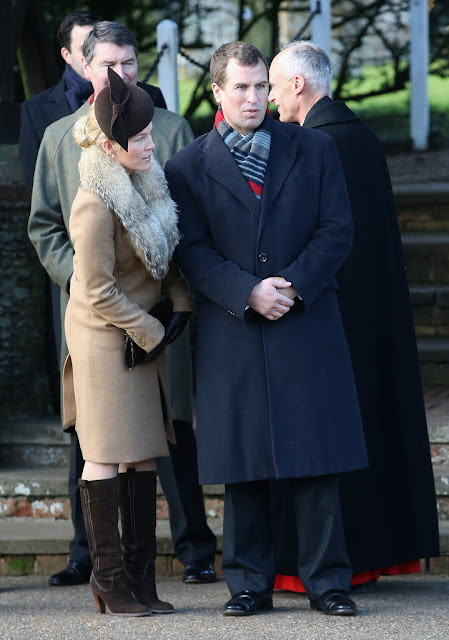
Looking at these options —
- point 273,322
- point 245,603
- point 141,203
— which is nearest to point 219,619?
point 245,603

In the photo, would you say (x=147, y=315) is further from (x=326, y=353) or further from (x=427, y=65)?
(x=427, y=65)

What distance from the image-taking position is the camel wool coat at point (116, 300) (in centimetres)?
375

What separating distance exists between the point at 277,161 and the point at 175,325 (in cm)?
61

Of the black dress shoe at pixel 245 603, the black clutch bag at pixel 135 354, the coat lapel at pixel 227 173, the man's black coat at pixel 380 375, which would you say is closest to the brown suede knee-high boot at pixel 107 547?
the black dress shoe at pixel 245 603

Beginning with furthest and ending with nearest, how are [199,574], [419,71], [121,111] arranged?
[419,71]
[199,574]
[121,111]

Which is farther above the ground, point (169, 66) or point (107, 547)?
point (169, 66)

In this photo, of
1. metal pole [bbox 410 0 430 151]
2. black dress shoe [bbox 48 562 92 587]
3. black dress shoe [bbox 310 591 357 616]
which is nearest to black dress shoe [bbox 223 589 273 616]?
black dress shoe [bbox 310 591 357 616]

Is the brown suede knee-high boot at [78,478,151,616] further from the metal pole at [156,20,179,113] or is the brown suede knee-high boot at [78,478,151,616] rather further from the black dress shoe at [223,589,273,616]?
the metal pole at [156,20,179,113]

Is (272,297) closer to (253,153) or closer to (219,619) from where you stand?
(253,153)

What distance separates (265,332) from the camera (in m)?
3.81

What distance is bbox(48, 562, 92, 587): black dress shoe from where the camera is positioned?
177 inches

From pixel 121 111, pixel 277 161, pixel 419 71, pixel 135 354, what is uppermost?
pixel 419 71

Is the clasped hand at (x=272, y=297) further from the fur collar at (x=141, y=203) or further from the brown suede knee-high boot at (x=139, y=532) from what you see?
the brown suede knee-high boot at (x=139, y=532)

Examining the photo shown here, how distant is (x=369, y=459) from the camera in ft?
13.8
